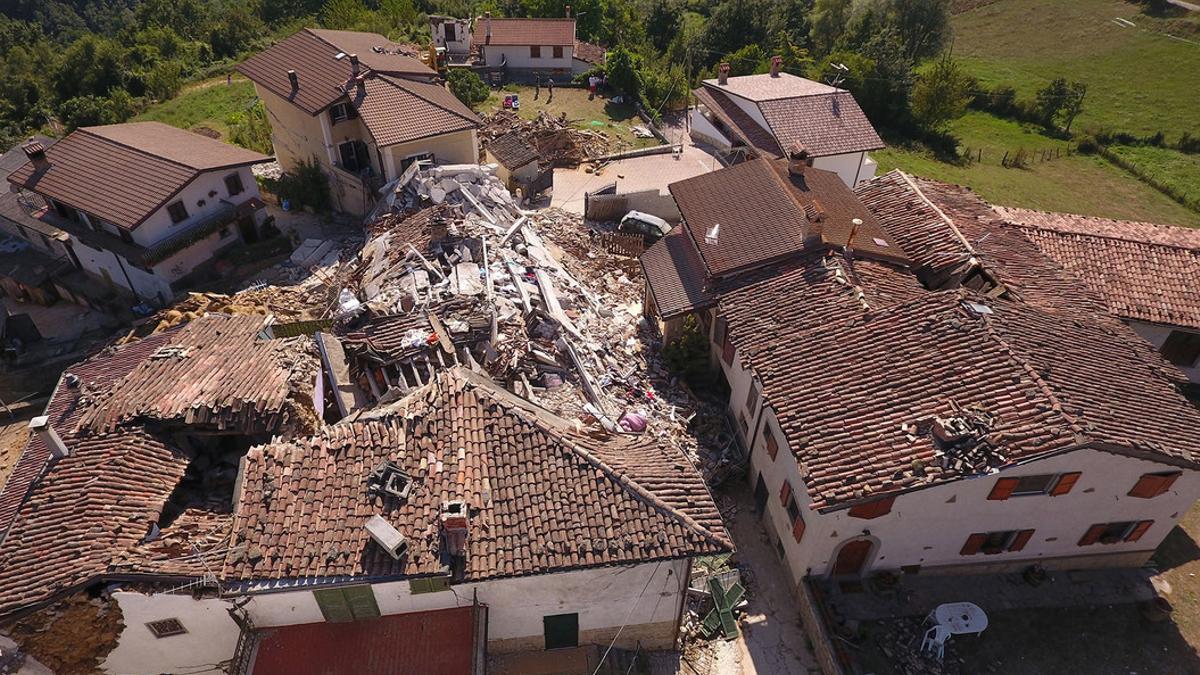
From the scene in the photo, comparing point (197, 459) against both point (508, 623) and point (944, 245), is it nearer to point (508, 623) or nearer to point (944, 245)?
point (508, 623)

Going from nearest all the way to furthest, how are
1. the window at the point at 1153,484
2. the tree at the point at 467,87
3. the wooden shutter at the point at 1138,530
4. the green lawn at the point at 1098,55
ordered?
the window at the point at 1153,484 < the wooden shutter at the point at 1138,530 < the tree at the point at 467,87 < the green lawn at the point at 1098,55

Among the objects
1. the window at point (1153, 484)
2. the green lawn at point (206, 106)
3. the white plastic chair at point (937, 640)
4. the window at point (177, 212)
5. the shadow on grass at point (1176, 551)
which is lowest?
the green lawn at point (206, 106)

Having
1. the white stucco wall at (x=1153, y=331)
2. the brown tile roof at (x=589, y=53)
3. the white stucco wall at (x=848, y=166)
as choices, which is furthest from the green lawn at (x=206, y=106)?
the white stucco wall at (x=1153, y=331)

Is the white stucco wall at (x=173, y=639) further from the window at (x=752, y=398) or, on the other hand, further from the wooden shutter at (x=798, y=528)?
the window at (x=752, y=398)

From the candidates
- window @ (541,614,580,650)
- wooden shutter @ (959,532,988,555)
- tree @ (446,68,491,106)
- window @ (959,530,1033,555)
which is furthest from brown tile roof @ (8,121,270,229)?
window @ (959,530,1033,555)

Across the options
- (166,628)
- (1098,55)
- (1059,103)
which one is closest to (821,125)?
(1059,103)

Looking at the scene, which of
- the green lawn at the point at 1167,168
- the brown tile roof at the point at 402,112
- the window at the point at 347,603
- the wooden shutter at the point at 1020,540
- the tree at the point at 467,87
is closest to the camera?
the window at the point at 347,603
